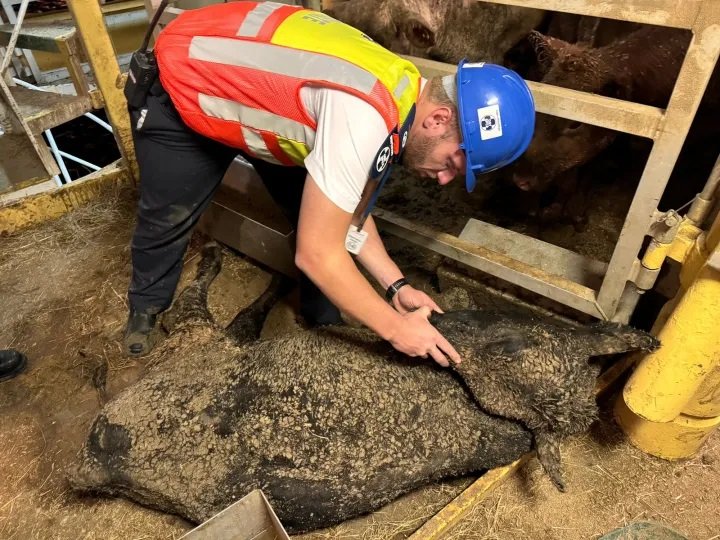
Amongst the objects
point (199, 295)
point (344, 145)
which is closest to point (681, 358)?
point (344, 145)

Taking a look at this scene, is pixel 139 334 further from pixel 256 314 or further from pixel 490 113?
pixel 490 113

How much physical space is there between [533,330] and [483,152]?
2.42 feet

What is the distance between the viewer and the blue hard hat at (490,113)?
1.82 m

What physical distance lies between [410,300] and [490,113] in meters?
0.86

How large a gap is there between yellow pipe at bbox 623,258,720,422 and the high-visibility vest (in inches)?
47.8

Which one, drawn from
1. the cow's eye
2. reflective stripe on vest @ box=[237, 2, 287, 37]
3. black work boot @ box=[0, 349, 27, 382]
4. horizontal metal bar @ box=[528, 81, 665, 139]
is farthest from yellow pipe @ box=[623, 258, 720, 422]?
black work boot @ box=[0, 349, 27, 382]

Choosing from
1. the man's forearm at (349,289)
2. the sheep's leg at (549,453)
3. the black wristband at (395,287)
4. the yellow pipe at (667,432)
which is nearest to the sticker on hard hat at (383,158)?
the man's forearm at (349,289)

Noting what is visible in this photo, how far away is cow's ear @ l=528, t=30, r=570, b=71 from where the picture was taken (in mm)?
2922

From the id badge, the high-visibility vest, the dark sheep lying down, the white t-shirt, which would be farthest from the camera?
the id badge

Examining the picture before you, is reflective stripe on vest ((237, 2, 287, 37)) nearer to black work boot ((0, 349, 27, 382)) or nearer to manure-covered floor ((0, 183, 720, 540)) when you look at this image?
manure-covered floor ((0, 183, 720, 540))

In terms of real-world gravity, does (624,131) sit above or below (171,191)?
above

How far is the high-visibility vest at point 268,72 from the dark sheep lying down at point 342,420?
0.87 meters

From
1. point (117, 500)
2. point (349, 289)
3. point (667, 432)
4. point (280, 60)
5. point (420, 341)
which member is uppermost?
point (280, 60)

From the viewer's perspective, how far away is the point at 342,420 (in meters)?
2.10
